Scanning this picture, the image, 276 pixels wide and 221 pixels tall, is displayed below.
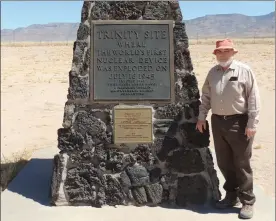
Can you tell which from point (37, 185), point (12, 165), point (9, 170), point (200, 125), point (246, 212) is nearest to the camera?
point (246, 212)

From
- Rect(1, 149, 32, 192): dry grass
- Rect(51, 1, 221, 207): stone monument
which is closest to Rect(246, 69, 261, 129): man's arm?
Rect(51, 1, 221, 207): stone monument

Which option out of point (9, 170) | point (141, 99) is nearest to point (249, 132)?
point (141, 99)

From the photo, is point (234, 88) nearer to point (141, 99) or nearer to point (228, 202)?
point (141, 99)

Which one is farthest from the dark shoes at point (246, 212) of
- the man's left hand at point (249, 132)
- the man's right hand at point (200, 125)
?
the man's right hand at point (200, 125)

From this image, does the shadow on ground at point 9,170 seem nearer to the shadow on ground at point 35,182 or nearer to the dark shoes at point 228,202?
the shadow on ground at point 35,182

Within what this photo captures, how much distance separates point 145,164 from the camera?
5.12m

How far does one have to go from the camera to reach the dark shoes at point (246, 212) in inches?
188

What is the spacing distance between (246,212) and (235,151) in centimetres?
67

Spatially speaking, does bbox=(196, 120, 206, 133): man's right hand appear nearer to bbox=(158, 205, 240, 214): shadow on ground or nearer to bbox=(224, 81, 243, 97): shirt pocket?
bbox=(224, 81, 243, 97): shirt pocket

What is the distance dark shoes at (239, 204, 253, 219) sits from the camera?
4767 millimetres

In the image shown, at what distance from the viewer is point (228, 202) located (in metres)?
5.05

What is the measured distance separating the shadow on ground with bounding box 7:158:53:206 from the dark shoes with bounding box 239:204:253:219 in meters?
2.14

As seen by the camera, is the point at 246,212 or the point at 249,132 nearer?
the point at 249,132

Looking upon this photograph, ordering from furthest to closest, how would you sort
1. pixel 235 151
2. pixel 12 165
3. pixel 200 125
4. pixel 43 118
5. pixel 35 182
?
pixel 43 118, pixel 12 165, pixel 35 182, pixel 200 125, pixel 235 151
